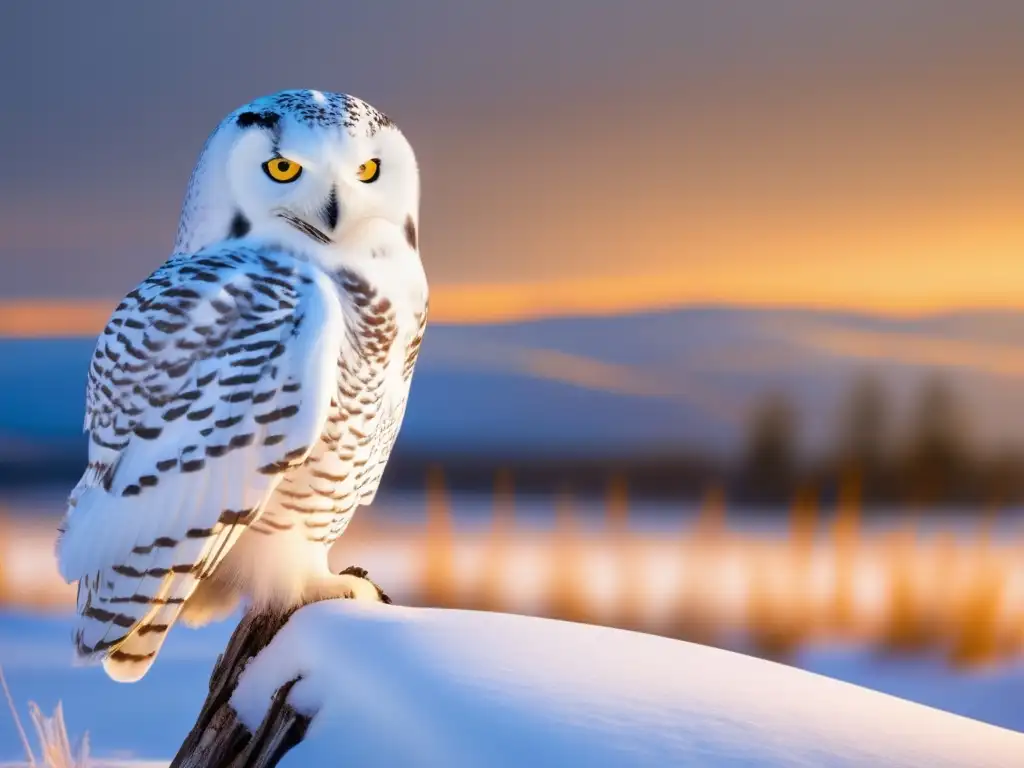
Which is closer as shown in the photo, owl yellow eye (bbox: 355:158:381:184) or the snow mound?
the snow mound

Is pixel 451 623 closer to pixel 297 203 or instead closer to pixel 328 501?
pixel 328 501

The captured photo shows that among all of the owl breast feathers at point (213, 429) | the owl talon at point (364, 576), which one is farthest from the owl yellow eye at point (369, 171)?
the owl talon at point (364, 576)

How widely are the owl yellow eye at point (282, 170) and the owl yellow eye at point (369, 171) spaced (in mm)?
74

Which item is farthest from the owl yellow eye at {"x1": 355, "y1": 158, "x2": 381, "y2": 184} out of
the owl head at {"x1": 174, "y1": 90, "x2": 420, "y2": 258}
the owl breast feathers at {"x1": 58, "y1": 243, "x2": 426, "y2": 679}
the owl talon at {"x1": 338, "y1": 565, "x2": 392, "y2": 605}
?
the owl talon at {"x1": 338, "y1": 565, "x2": 392, "y2": 605}

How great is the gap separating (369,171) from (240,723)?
0.70 meters

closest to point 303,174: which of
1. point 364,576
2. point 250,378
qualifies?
point 250,378

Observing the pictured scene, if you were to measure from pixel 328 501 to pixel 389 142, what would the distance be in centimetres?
45

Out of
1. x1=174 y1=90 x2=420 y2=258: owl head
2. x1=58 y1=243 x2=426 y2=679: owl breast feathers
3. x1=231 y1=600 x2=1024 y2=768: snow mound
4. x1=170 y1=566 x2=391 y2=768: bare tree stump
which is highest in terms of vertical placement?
x1=174 y1=90 x2=420 y2=258: owl head

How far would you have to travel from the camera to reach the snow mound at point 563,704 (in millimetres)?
→ 1022

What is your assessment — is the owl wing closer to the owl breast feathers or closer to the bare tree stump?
the owl breast feathers

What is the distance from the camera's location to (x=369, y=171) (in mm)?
1328

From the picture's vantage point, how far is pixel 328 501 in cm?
131

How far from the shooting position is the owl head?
49.8 inches

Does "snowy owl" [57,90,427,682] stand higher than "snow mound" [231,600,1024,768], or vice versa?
"snowy owl" [57,90,427,682]
